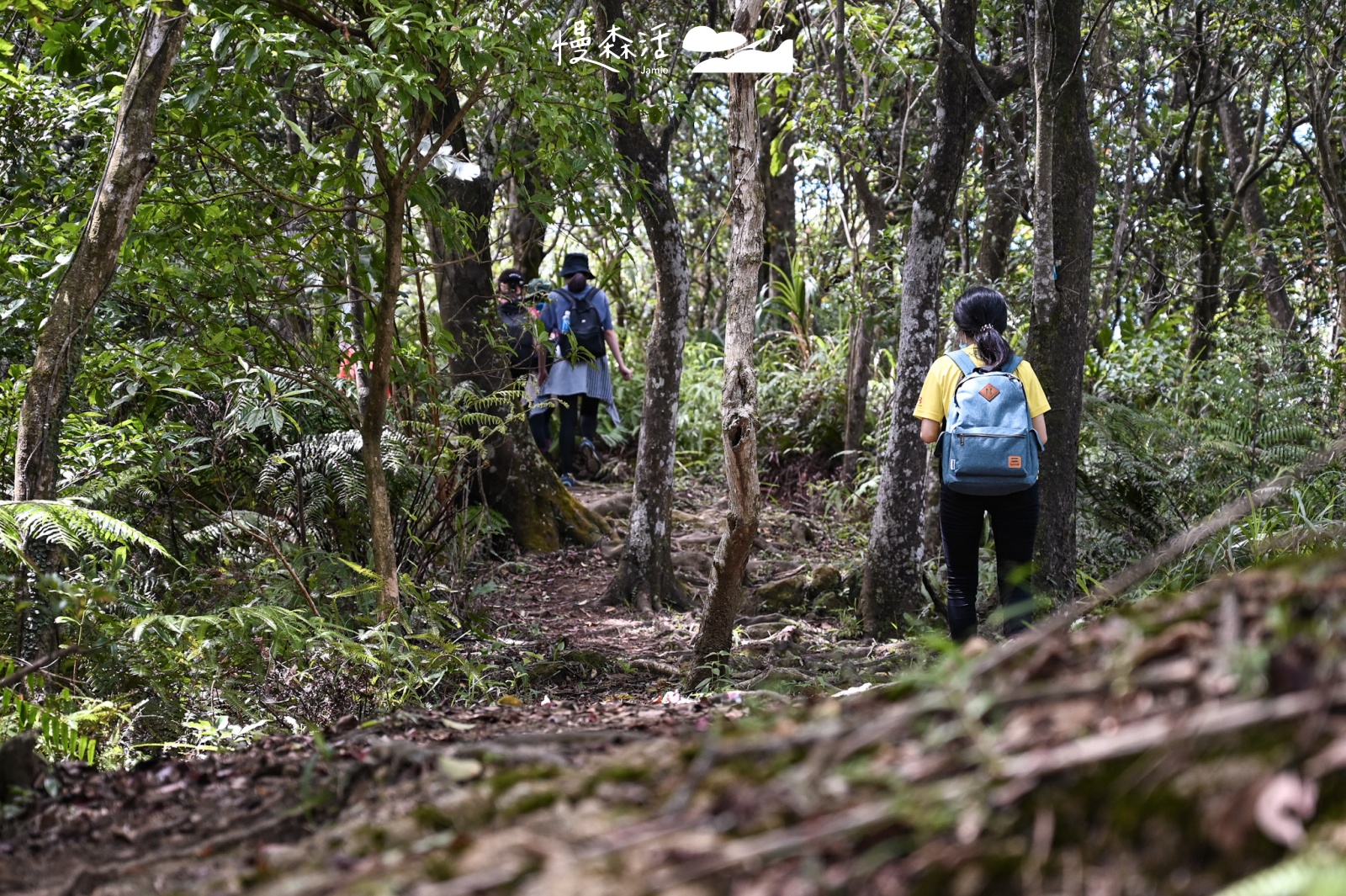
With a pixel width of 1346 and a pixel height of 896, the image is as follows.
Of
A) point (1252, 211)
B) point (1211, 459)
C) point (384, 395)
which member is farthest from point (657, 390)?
point (1252, 211)

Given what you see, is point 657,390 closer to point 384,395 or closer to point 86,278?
point 384,395

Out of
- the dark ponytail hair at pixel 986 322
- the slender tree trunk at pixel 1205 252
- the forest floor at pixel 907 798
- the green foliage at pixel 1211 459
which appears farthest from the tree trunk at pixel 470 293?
the slender tree trunk at pixel 1205 252

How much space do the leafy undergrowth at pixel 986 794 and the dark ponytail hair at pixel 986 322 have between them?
3.11 meters

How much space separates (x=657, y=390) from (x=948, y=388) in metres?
2.74

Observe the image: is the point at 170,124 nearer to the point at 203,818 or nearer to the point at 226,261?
the point at 226,261

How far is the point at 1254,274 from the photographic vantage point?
1221 centimetres

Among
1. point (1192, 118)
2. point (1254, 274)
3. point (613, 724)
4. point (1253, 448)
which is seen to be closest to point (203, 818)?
point (613, 724)

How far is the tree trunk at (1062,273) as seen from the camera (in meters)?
5.95

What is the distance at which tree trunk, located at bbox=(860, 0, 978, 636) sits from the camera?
661 centimetres

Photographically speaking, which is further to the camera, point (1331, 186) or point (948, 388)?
point (1331, 186)

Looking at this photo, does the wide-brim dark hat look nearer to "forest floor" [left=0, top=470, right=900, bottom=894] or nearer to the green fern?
"forest floor" [left=0, top=470, right=900, bottom=894]

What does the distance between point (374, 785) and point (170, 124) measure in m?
3.70

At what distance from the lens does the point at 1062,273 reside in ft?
20.0

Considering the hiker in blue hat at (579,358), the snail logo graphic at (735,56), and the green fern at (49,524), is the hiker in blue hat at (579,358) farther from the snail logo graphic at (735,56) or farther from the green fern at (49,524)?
the green fern at (49,524)
